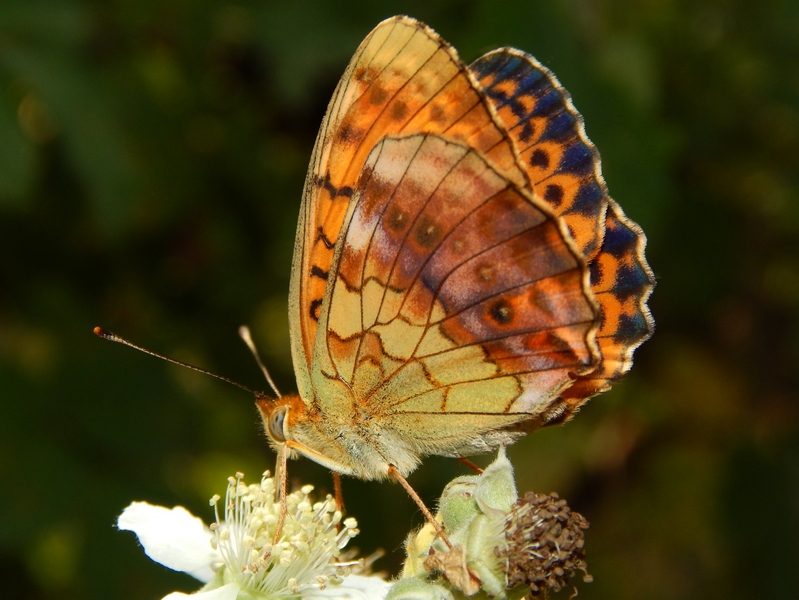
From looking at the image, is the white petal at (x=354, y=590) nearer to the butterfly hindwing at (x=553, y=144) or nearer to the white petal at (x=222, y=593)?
the white petal at (x=222, y=593)

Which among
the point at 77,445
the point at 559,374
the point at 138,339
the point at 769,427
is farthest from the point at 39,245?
the point at 769,427

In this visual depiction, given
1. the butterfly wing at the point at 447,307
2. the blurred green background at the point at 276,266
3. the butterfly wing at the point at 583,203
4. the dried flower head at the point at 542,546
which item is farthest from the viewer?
the blurred green background at the point at 276,266

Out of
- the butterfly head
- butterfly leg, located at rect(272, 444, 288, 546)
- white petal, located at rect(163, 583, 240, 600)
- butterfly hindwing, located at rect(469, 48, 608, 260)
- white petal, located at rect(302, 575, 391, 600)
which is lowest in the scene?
white petal, located at rect(302, 575, 391, 600)

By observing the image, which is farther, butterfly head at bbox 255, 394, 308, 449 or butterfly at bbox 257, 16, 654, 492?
butterfly head at bbox 255, 394, 308, 449

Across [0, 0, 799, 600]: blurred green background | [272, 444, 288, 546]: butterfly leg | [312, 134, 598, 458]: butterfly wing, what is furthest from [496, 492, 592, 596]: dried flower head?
[0, 0, 799, 600]: blurred green background

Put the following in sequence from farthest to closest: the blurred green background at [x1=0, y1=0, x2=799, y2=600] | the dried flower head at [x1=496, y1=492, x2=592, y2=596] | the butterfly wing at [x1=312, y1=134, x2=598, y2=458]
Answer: the blurred green background at [x1=0, y1=0, x2=799, y2=600] < the butterfly wing at [x1=312, y1=134, x2=598, y2=458] < the dried flower head at [x1=496, y1=492, x2=592, y2=596]

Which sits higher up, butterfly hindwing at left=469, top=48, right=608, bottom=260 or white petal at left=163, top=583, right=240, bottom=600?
butterfly hindwing at left=469, top=48, right=608, bottom=260

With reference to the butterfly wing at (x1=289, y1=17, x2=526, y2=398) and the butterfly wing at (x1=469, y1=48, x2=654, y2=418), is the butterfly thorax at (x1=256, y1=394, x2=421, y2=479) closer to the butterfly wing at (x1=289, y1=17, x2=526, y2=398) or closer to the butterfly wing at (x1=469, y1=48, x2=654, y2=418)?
the butterfly wing at (x1=289, y1=17, x2=526, y2=398)

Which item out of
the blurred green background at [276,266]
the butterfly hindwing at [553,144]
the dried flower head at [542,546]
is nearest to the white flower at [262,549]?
the dried flower head at [542,546]
